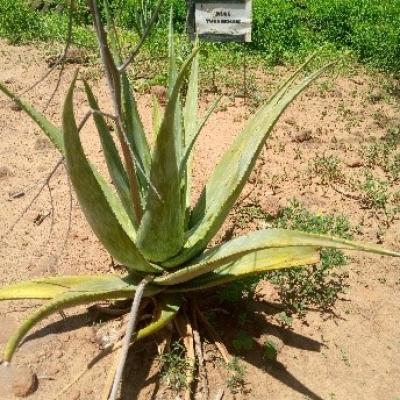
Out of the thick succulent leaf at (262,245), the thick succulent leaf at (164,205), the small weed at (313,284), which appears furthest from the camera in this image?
the small weed at (313,284)

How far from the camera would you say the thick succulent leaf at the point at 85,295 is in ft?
4.90

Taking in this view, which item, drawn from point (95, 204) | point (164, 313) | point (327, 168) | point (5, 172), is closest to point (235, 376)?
point (164, 313)

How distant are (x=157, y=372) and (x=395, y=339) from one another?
1060 mm

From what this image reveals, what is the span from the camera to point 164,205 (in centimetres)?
187

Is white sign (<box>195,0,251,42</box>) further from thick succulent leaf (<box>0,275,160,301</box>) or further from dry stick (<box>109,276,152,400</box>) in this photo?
dry stick (<box>109,276,152,400</box>)

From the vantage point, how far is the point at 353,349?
2.34 meters

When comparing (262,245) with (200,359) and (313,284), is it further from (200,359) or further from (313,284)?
(313,284)

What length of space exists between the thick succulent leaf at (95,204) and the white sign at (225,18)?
8.95ft

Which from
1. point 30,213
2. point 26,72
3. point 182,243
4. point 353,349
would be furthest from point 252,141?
point 26,72

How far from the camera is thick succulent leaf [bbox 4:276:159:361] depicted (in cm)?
149

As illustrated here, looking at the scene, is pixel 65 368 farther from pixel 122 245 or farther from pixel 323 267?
pixel 323 267

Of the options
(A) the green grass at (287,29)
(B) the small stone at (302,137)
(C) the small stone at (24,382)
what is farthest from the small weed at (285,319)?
(A) the green grass at (287,29)

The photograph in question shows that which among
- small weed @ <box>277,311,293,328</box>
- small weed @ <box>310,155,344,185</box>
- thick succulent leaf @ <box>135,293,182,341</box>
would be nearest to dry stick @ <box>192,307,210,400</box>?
thick succulent leaf @ <box>135,293,182,341</box>

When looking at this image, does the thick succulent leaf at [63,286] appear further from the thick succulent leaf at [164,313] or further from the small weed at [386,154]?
the small weed at [386,154]
